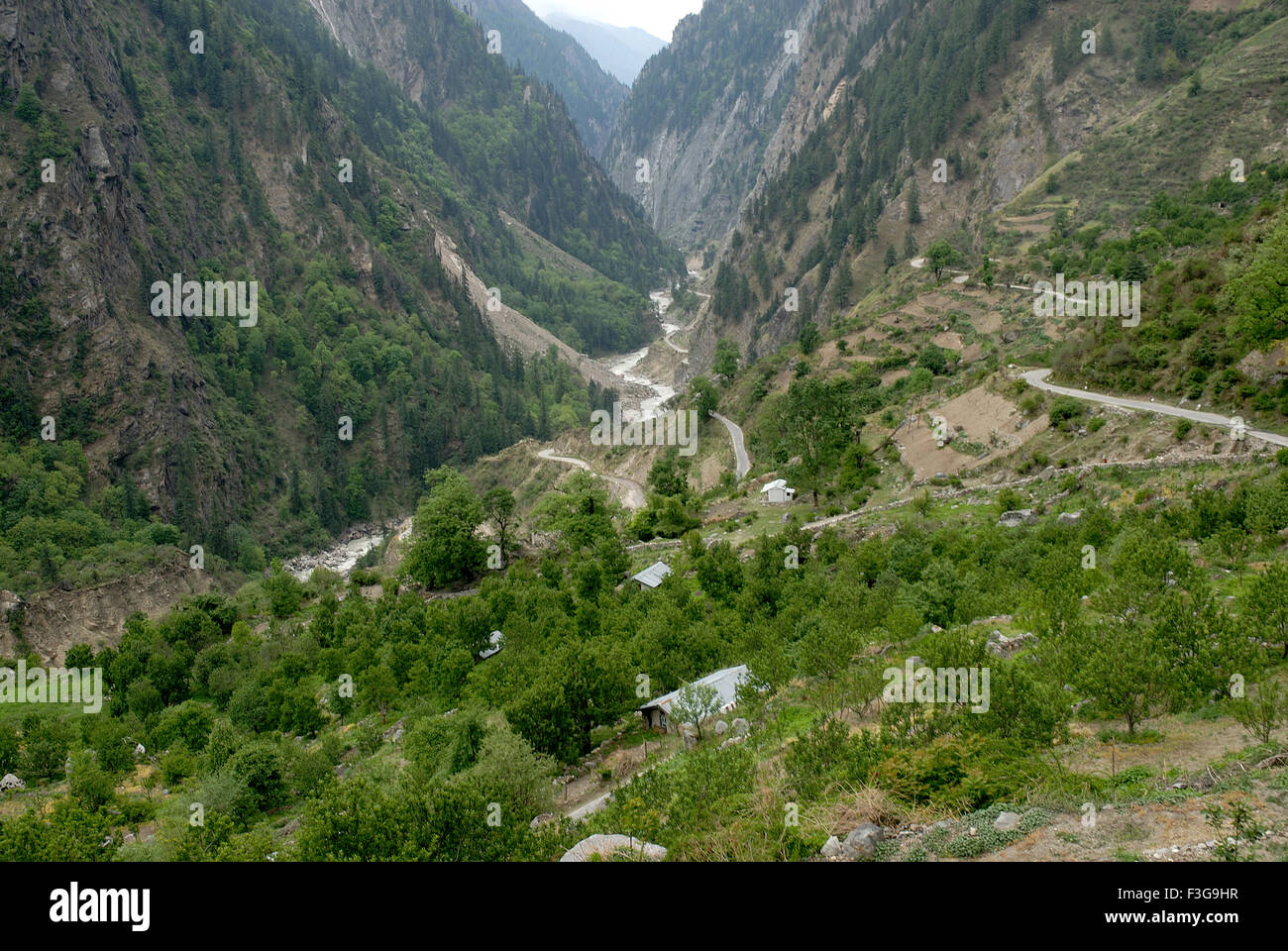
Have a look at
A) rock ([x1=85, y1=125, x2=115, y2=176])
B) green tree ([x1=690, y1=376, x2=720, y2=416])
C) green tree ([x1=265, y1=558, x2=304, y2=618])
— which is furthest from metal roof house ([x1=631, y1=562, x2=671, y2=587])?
rock ([x1=85, y1=125, x2=115, y2=176])

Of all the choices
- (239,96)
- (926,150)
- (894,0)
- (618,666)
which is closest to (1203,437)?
(618,666)

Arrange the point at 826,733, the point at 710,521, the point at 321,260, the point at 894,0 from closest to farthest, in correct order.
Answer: the point at 826,733
the point at 710,521
the point at 321,260
the point at 894,0

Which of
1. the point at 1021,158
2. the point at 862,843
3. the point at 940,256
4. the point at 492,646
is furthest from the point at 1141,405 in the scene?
the point at 1021,158

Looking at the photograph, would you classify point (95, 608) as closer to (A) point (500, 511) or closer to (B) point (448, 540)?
(B) point (448, 540)

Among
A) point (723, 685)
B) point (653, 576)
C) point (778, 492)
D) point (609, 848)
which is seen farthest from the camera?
point (778, 492)

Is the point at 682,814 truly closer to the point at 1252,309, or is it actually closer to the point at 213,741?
the point at 213,741

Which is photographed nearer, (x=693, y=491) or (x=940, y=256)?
(x=693, y=491)
